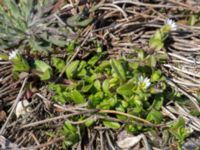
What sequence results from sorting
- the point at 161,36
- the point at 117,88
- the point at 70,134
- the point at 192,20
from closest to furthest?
the point at 70,134 → the point at 117,88 → the point at 161,36 → the point at 192,20

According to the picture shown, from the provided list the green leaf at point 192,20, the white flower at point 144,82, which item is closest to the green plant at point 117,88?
the white flower at point 144,82

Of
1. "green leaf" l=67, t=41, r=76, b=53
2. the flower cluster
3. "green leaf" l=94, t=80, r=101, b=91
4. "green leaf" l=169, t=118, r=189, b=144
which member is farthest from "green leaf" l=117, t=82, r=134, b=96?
the flower cluster

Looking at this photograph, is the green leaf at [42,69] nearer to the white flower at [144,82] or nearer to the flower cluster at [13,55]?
the flower cluster at [13,55]

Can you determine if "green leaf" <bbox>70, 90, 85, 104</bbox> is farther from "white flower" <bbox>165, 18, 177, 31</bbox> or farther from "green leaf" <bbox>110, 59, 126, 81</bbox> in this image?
"white flower" <bbox>165, 18, 177, 31</bbox>

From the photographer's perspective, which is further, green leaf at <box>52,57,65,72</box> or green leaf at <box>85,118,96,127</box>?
green leaf at <box>52,57,65,72</box>

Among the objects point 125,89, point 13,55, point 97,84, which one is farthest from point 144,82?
point 13,55

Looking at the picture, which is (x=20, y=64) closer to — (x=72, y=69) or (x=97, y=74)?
(x=72, y=69)
